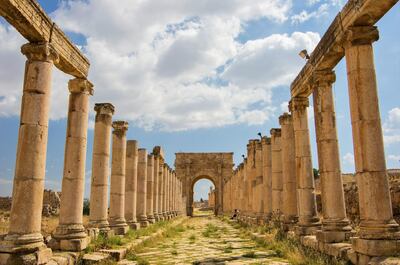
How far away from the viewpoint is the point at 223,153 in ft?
177

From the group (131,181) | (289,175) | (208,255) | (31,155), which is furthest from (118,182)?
(31,155)

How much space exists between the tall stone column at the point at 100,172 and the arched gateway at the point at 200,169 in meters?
39.6

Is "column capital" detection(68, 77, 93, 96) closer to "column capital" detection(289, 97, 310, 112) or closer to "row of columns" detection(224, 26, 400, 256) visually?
"row of columns" detection(224, 26, 400, 256)

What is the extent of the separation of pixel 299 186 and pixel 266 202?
7.62 metres

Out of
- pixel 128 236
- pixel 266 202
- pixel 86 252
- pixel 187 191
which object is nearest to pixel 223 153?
pixel 187 191

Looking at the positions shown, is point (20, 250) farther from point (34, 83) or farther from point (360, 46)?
point (360, 46)

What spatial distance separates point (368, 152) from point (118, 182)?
33.3 feet

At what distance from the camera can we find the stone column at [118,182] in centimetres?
1439

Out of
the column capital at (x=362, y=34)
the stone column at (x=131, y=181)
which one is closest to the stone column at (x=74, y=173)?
the column capital at (x=362, y=34)

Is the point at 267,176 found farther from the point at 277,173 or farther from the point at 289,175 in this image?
the point at 289,175

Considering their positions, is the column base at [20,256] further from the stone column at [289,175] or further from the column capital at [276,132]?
the column capital at [276,132]

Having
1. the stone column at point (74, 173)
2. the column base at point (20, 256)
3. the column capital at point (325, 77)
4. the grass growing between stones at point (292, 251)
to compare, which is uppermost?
the column capital at point (325, 77)

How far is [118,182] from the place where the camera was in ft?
49.3

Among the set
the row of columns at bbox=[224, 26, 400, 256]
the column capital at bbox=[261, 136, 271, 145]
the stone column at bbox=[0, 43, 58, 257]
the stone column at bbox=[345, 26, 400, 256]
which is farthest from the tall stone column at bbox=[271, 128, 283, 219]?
the stone column at bbox=[0, 43, 58, 257]
